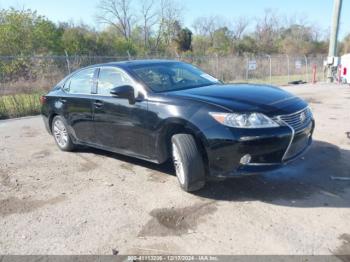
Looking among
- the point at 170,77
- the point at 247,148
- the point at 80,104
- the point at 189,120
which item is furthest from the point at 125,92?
the point at 247,148

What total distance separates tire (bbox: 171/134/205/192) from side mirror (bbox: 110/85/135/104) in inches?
35.3

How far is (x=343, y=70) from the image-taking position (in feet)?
56.7

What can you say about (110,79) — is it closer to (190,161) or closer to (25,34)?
(190,161)

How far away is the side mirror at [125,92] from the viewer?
184 inches

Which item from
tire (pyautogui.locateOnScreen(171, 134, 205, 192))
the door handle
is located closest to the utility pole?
the door handle

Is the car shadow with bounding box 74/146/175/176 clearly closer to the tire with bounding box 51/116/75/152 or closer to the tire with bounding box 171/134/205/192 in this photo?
the tire with bounding box 51/116/75/152

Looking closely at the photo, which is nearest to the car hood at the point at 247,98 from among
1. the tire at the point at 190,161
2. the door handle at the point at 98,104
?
the tire at the point at 190,161

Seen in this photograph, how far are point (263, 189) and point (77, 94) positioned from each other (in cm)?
336

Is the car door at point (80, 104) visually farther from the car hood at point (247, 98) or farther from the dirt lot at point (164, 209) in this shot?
the car hood at point (247, 98)

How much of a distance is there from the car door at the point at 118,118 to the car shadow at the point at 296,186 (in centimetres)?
63

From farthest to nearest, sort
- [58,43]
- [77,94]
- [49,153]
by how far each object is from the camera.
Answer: [58,43] < [49,153] < [77,94]

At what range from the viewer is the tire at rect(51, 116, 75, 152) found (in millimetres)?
6480

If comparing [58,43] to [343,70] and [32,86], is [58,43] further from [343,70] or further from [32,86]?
[343,70]

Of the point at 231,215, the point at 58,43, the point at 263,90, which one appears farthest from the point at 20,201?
the point at 58,43
